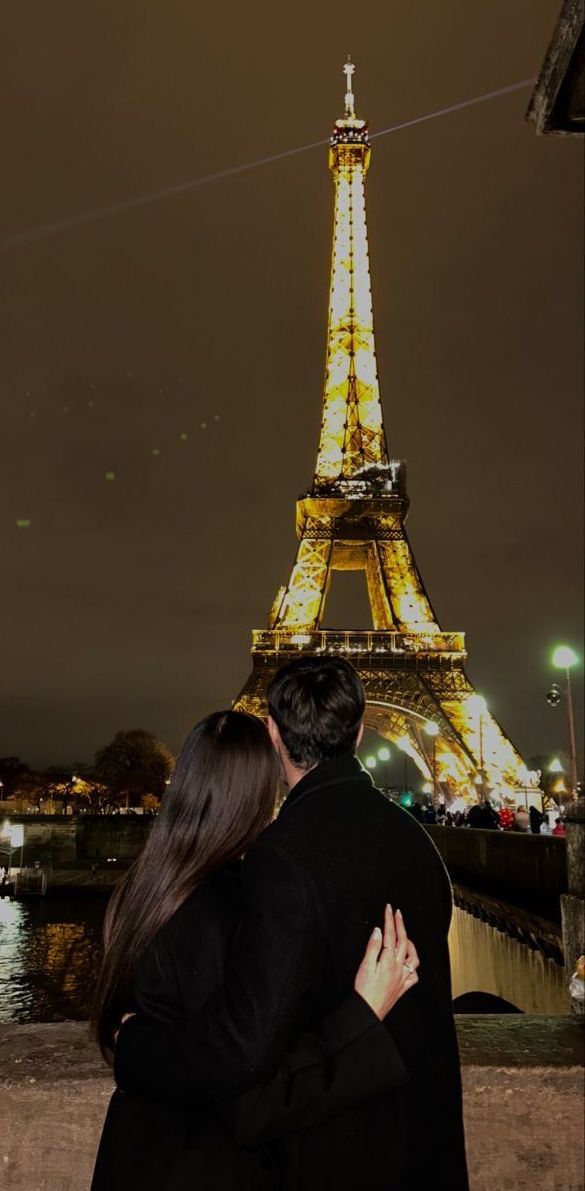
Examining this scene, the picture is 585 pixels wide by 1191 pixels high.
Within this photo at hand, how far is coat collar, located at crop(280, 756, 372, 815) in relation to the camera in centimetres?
216

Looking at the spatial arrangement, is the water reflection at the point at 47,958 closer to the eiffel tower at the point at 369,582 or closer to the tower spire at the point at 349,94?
the eiffel tower at the point at 369,582

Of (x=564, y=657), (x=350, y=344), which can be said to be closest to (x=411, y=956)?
(x=564, y=657)

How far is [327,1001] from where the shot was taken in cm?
199

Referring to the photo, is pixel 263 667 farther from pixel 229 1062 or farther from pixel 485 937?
pixel 229 1062

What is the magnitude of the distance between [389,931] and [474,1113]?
4.59 feet

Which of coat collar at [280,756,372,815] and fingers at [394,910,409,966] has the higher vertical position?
coat collar at [280,756,372,815]

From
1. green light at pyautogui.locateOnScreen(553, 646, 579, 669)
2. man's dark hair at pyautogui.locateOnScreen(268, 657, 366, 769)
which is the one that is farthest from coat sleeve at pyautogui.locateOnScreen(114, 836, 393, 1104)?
green light at pyautogui.locateOnScreen(553, 646, 579, 669)

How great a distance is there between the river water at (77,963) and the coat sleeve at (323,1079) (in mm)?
901

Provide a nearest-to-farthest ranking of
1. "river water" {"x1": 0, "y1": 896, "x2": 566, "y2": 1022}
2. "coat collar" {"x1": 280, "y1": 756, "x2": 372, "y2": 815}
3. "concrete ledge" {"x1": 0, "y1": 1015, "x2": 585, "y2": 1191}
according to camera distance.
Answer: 1. "coat collar" {"x1": 280, "y1": 756, "x2": 372, "y2": 815}
2. "concrete ledge" {"x1": 0, "y1": 1015, "x2": 585, "y2": 1191}
3. "river water" {"x1": 0, "y1": 896, "x2": 566, "y2": 1022}

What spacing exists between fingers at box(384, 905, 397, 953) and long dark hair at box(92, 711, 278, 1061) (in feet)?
1.33

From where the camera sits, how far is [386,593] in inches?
1778

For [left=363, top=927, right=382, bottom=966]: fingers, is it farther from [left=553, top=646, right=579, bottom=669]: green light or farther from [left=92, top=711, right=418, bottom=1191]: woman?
[left=553, top=646, right=579, bottom=669]: green light

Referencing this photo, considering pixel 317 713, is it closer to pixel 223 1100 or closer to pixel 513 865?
pixel 223 1100

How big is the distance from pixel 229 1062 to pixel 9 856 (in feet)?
137
